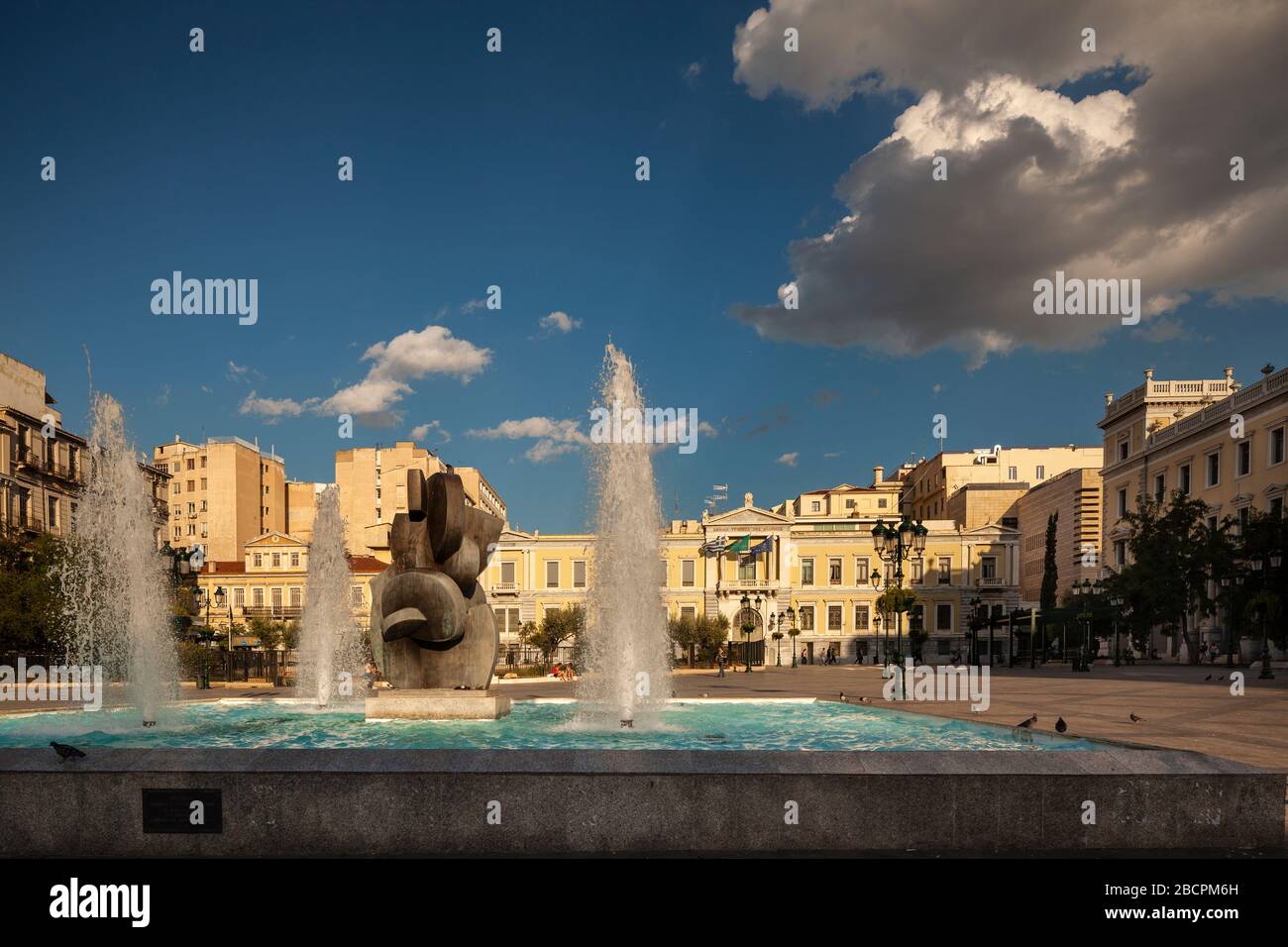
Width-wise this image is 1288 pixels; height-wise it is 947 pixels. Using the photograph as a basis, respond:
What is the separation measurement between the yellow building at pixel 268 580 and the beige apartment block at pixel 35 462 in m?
12.2

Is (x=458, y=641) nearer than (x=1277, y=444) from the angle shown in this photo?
Yes

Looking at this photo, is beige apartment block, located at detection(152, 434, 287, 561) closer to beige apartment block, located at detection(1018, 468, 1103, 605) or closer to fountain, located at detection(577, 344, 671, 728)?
beige apartment block, located at detection(1018, 468, 1103, 605)

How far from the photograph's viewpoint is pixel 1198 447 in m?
49.4

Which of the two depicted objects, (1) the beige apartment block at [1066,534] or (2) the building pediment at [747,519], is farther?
(2) the building pediment at [747,519]

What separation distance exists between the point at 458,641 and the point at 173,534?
76965 mm

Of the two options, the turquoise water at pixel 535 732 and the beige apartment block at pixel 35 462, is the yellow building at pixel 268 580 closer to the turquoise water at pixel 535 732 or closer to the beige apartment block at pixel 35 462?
the beige apartment block at pixel 35 462

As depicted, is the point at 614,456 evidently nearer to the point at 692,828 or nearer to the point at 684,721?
the point at 684,721

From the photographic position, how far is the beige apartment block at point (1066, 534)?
63.8 meters

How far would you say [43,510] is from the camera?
47938mm

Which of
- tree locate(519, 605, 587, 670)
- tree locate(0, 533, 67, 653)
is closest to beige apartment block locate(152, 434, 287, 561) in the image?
tree locate(519, 605, 587, 670)

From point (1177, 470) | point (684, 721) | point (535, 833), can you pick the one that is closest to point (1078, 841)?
point (535, 833)


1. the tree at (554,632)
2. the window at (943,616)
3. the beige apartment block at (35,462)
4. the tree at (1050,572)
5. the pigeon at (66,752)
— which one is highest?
the beige apartment block at (35,462)

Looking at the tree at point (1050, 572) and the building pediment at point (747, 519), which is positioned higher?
the building pediment at point (747, 519)

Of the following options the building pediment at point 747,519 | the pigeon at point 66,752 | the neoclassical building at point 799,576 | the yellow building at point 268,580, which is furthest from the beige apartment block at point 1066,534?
the pigeon at point 66,752
